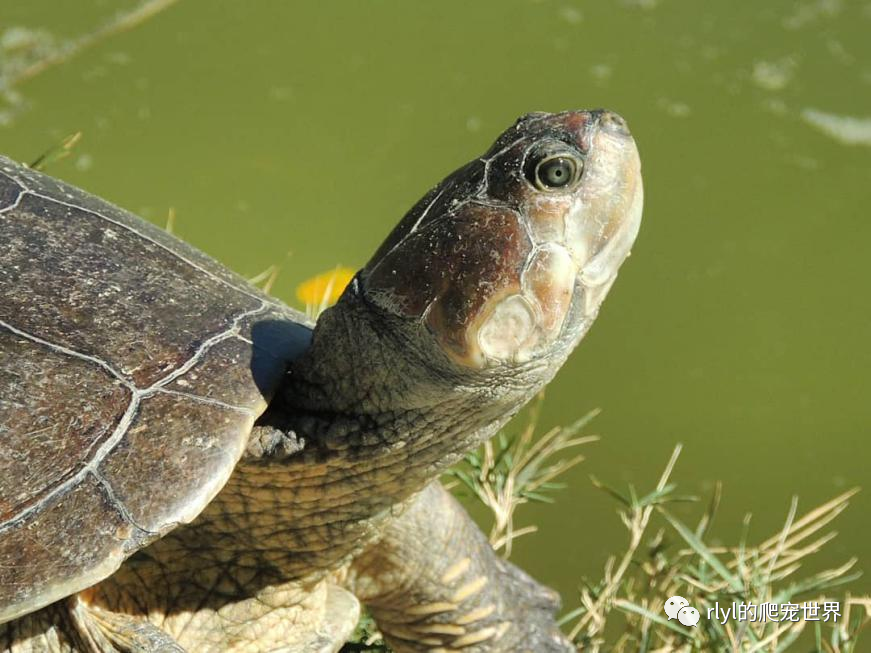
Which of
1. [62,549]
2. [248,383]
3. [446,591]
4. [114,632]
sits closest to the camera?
[62,549]

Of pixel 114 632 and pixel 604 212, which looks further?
pixel 114 632

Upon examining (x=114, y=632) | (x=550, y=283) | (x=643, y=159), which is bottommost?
(x=643, y=159)

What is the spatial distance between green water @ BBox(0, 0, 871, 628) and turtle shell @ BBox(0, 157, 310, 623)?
6.66 ft

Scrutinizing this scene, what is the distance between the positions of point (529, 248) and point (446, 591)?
93 centimetres

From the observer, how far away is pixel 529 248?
1.42 metres

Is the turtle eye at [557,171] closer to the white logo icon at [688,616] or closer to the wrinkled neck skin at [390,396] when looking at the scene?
the wrinkled neck skin at [390,396]

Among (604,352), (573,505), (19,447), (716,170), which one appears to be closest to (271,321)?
(19,447)

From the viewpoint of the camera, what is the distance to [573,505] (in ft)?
11.7

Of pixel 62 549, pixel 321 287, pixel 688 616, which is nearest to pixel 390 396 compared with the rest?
pixel 62 549

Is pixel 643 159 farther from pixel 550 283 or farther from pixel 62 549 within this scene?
pixel 62 549

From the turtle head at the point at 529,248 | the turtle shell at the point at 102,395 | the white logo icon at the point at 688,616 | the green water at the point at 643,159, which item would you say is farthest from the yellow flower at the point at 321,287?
the turtle head at the point at 529,248

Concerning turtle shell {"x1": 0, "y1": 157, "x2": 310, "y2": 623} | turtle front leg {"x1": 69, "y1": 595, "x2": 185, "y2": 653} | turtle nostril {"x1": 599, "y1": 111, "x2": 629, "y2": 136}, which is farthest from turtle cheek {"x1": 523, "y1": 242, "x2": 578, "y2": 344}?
turtle front leg {"x1": 69, "y1": 595, "x2": 185, "y2": 653}

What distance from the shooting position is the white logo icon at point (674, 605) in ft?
7.95

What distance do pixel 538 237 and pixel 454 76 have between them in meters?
3.91
